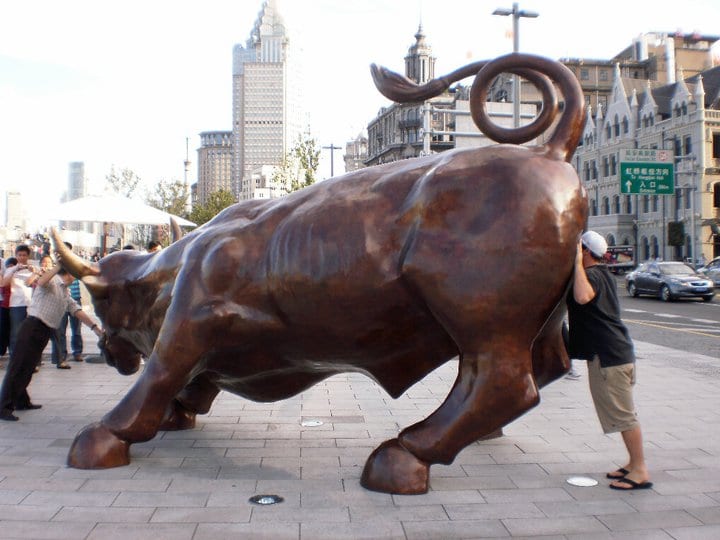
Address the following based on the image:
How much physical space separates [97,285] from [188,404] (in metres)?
1.24

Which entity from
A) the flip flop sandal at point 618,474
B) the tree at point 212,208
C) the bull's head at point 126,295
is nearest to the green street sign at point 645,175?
the tree at point 212,208

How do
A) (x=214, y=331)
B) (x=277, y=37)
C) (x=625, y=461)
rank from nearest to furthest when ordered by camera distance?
(x=214, y=331) < (x=625, y=461) < (x=277, y=37)

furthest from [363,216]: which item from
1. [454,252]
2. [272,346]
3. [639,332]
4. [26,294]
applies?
[639,332]

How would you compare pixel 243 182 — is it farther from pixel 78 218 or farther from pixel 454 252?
pixel 454 252

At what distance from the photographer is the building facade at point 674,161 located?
147ft

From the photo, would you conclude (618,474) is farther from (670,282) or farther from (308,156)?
(308,156)

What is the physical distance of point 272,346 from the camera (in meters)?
4.52

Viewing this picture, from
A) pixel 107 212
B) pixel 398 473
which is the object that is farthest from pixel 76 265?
pixel 107 212

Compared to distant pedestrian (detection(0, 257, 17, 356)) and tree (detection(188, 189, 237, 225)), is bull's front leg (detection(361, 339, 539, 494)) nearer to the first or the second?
distant pedestrian (detection(0, 257, 17, 356))

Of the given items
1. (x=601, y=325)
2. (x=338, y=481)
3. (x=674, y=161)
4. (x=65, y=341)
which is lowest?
(x=338, y=481)

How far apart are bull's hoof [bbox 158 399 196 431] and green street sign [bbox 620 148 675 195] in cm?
2606

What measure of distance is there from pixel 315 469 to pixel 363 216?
1774 mm

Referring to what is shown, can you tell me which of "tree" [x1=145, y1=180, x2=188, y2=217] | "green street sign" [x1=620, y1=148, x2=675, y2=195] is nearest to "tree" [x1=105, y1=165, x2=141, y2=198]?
"tree" [x1=145, y1=180, x2=188, y2=217]

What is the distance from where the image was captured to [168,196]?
3791 centimetres
